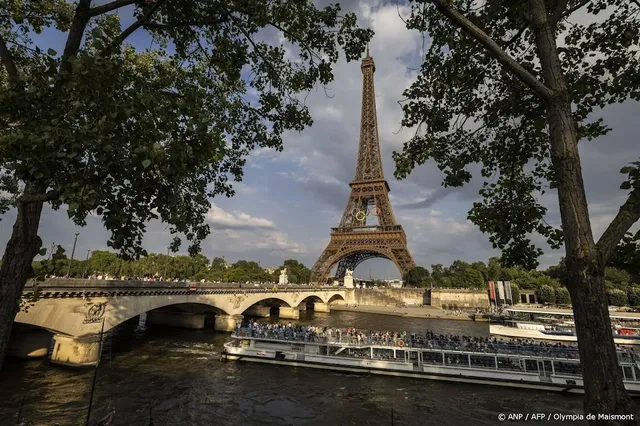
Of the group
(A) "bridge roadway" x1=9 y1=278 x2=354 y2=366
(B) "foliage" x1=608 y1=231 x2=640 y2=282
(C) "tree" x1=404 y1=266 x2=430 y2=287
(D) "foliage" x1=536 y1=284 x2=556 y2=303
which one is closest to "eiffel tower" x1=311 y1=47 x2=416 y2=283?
(C) "tree" x1=404 y1=266 x2=430 y2=287

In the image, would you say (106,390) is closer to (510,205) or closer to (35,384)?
(35,384)

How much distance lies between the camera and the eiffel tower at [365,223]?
253 feet

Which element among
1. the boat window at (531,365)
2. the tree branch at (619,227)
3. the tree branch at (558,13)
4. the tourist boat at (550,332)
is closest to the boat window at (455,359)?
the boat window at (531,365)

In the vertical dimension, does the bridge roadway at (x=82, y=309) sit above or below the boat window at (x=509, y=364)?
above

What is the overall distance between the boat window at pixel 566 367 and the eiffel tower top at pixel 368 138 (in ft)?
205

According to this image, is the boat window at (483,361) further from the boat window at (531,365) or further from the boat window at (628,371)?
the boat window at (628,371)

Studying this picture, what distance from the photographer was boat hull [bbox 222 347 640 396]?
837 inches

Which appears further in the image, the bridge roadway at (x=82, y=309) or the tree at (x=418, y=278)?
the tree at (x=418, y=278)

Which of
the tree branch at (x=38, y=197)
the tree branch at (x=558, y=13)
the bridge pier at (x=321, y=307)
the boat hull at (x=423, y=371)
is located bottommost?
the boat hull at (x=423, y=371)

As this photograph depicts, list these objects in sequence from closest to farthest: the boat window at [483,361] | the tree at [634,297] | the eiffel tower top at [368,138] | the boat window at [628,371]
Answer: the boat window at [628,371] < the boat window at [483,361] < the tree at [634,297] < the eiffel tower top at [368,138]

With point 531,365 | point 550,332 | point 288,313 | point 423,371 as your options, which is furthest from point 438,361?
point 288,313

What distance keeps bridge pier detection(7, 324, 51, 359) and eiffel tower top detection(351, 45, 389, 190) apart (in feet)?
227

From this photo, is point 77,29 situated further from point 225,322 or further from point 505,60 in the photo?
point 225,322

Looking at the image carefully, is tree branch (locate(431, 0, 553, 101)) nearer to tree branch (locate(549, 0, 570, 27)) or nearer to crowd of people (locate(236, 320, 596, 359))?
tree branch (locate(549, 0, 570, 27))
